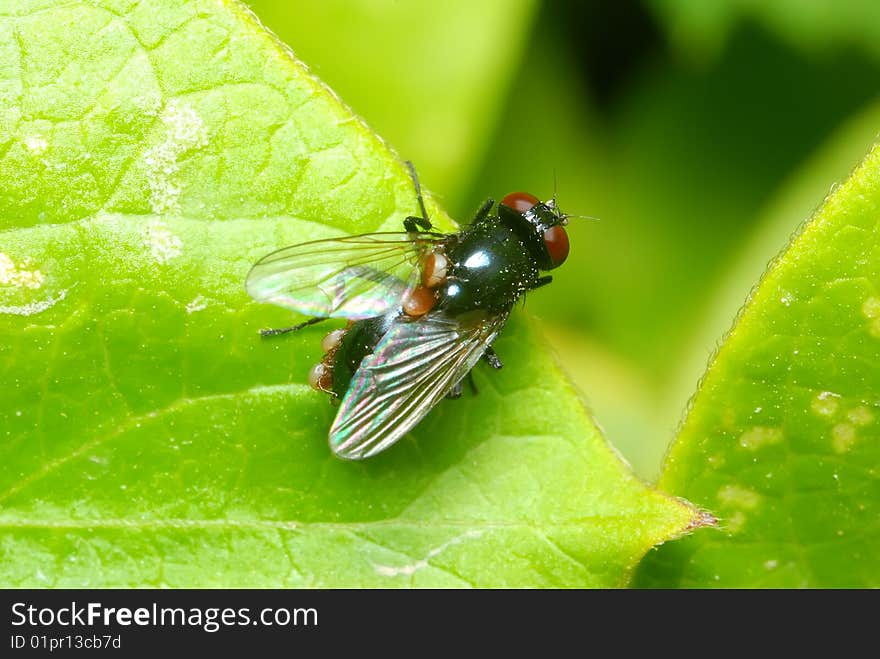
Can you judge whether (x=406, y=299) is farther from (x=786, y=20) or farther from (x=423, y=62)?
(x=786, y=20)

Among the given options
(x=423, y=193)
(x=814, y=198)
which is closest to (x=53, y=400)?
(x=423, y=193)

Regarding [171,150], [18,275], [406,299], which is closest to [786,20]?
[406,299]

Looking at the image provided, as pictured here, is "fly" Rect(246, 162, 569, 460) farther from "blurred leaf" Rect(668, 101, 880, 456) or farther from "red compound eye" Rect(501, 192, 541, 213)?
"blurred leaf" Rect(668, 101, 880, 456)

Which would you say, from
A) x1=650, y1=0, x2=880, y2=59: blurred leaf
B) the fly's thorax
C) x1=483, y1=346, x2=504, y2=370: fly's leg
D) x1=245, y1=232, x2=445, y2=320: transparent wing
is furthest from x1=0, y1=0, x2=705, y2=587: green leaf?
x1=650, y1=0, x2=880, y2=59: blurred leaf

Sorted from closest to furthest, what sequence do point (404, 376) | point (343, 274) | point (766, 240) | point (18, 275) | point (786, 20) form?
point (18, 275), point (404, 376), point (343, 274), point (766, 240), point (786, 20)

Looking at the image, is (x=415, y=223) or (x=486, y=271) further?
(x=486, y=271)

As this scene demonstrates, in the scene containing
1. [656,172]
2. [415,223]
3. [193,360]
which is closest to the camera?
[193,360]

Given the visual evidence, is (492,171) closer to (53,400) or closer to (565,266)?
(565,266)
